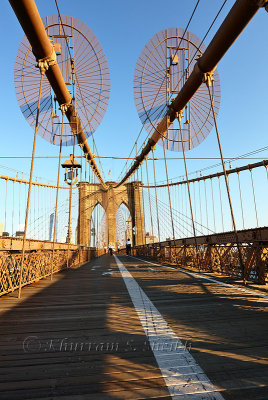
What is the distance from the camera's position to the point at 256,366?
70.5 inches

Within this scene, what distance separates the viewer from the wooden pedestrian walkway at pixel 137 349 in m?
1.55

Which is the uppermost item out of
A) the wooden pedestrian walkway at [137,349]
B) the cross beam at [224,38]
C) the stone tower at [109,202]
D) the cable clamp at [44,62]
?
the stone tower at [109,202]

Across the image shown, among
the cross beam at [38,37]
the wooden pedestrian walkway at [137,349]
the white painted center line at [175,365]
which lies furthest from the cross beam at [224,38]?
the white painted center line at [175,365]

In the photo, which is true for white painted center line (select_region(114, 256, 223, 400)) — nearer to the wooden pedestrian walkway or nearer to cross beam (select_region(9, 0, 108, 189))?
the wooden pedestrian walkway

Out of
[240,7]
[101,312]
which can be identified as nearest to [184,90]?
[240,7]

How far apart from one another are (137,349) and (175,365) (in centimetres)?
45

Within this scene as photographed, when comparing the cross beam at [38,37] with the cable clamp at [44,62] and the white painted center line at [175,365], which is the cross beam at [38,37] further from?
the white painted center line at [175,365]

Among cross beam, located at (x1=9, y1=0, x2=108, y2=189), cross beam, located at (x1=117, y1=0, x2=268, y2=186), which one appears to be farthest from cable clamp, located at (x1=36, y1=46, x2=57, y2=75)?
cross beam, located at (x1=117, y1=0, x2=268, y2=186)

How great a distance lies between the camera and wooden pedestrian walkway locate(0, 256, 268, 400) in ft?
5.10

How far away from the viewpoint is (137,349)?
2174mm

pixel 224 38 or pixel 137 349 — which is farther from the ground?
pixel 224 38

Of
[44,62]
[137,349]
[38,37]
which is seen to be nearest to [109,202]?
[44,62]

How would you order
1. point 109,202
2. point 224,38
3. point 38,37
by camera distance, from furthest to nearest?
point 109,202 → point 224,38 → point 38,37

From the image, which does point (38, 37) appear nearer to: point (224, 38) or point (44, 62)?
point (44, 62)
